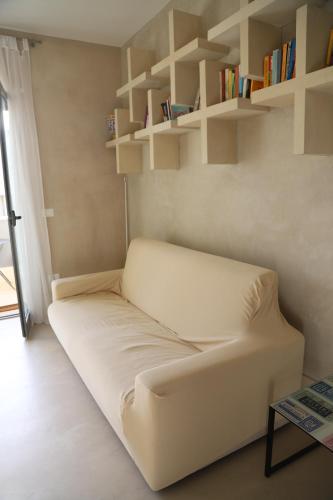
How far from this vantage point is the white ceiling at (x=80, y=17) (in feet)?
8.59

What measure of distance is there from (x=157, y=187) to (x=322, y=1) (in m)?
1.86

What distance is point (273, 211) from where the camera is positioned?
203cm

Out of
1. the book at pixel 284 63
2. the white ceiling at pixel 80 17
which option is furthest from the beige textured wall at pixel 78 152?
the book at pixel 284 63

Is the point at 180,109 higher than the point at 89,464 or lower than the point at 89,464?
higher

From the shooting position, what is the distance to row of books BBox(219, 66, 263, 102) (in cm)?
184

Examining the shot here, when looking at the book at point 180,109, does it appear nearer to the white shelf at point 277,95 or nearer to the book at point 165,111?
the book at point 165,111

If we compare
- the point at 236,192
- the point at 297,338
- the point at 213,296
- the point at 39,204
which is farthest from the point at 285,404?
the point at 39,204

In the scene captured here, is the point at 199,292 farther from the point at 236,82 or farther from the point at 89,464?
the point at 236,82

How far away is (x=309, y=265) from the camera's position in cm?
185

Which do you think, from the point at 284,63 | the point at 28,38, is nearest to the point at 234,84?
the point at 284,63

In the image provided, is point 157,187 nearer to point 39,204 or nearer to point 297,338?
point 39,204

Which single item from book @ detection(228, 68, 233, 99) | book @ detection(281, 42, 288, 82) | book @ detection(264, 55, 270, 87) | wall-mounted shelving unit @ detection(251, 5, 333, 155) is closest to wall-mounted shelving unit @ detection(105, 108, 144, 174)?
book @ detection(228, 68, 233, 99)

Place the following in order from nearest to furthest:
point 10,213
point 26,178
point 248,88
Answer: point 248,88 < point 10,213 < point 26,178

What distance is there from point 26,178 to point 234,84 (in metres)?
2.08
